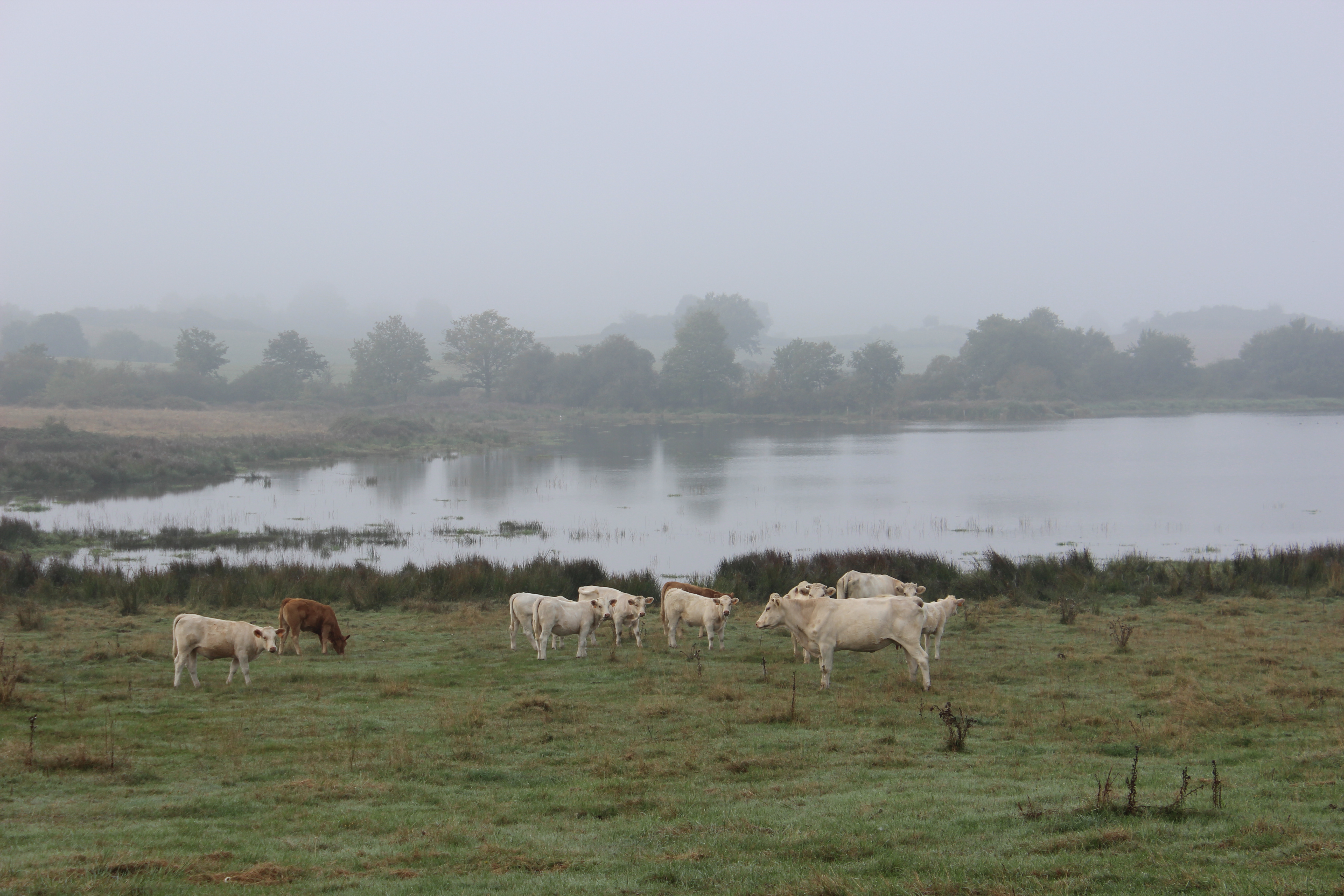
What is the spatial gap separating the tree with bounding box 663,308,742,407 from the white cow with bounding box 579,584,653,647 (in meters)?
93.6

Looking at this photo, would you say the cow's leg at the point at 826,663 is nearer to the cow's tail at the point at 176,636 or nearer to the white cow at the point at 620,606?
the white cow at the point at 620,606

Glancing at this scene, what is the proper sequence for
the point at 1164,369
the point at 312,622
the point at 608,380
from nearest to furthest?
the point at 312,622 < the point at 608,380 < the point at 1164,369

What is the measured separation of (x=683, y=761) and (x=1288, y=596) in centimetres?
1511

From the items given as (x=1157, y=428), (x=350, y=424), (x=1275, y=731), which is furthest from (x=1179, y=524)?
(x=350, y=424)

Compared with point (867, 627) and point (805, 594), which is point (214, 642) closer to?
point (805, 594)

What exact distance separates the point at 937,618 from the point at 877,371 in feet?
317

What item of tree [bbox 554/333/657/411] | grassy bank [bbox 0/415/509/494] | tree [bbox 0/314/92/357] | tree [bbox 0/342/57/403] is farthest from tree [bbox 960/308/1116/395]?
tree [bbox 0/314/92/357]

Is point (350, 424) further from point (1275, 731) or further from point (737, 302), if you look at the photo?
point (737, 302)

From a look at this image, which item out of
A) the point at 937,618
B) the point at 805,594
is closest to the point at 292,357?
the point at 805,594

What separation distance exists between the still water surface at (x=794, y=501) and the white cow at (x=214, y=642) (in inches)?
498

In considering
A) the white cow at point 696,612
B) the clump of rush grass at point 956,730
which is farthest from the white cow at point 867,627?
the clump of rush grass at point 956,730

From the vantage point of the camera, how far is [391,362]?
357 feet

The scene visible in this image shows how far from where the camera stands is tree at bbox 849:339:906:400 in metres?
106

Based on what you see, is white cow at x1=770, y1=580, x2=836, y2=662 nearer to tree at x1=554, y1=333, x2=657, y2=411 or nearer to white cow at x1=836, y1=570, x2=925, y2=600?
white cow at x1=836, y1=570, x2=925, y2=600
